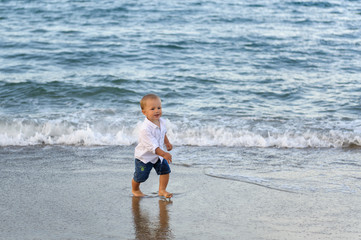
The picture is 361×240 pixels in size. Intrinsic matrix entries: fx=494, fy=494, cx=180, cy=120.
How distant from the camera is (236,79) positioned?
416 inches

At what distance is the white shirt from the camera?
429 cm

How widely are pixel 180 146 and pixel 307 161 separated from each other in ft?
5.50

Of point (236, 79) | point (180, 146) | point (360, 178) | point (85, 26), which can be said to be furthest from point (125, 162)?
point (85, 26)

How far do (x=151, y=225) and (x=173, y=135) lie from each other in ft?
10.7

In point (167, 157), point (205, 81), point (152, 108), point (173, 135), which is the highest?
point (152, 108)

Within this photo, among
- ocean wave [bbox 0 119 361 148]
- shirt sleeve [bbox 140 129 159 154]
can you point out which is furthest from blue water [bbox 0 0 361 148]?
shirt sleeve [bbox 140 129 159 154]

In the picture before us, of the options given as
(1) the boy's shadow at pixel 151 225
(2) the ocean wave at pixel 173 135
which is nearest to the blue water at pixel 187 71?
(2) the ocean wave at pixel 173 135

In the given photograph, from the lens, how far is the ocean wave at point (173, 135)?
664cm

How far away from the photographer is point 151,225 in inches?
149

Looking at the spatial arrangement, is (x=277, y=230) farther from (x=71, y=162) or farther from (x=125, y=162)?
(x=71, y=162)

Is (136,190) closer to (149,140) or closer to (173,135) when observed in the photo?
(149,140)

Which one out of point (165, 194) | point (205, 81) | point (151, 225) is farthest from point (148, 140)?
point (205, 81)

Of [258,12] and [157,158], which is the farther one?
[258,12]

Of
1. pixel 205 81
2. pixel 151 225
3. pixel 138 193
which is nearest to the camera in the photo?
pixel 151 225
